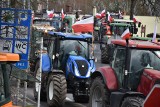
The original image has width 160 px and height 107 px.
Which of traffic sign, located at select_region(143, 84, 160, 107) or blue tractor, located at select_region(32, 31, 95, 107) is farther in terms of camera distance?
blue tractor, located at select_region(32, 31, 95, 107)

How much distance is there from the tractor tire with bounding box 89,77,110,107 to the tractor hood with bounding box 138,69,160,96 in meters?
1.02

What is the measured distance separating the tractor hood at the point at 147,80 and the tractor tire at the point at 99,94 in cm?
102

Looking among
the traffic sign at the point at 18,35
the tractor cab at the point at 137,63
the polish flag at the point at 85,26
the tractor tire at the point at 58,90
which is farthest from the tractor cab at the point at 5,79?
the polish flag at the point at 85,26

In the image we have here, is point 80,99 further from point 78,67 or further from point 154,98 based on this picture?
point 154,98

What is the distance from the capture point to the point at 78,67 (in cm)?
1252

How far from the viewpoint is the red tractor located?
8570 millimetres

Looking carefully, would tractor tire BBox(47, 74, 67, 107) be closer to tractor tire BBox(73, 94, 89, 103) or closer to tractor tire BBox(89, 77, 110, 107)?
tractor tire BBox(73, 94, 89, 103)

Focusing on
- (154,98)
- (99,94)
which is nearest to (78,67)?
(99,94)

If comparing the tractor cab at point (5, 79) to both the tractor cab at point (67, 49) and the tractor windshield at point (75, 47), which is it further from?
the tractor windshield at point (75, 47)

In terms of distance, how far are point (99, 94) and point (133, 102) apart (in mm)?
2208

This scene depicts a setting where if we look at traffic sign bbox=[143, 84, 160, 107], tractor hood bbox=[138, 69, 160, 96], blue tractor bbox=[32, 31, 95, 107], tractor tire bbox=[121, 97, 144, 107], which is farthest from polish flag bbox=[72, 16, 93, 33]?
traffic sign bbox=[143, 84, 160, 107]

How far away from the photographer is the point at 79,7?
89.2 m

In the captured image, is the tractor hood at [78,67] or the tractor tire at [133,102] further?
the tractor hood at [78,67]

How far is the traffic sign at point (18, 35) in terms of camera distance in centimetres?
942
